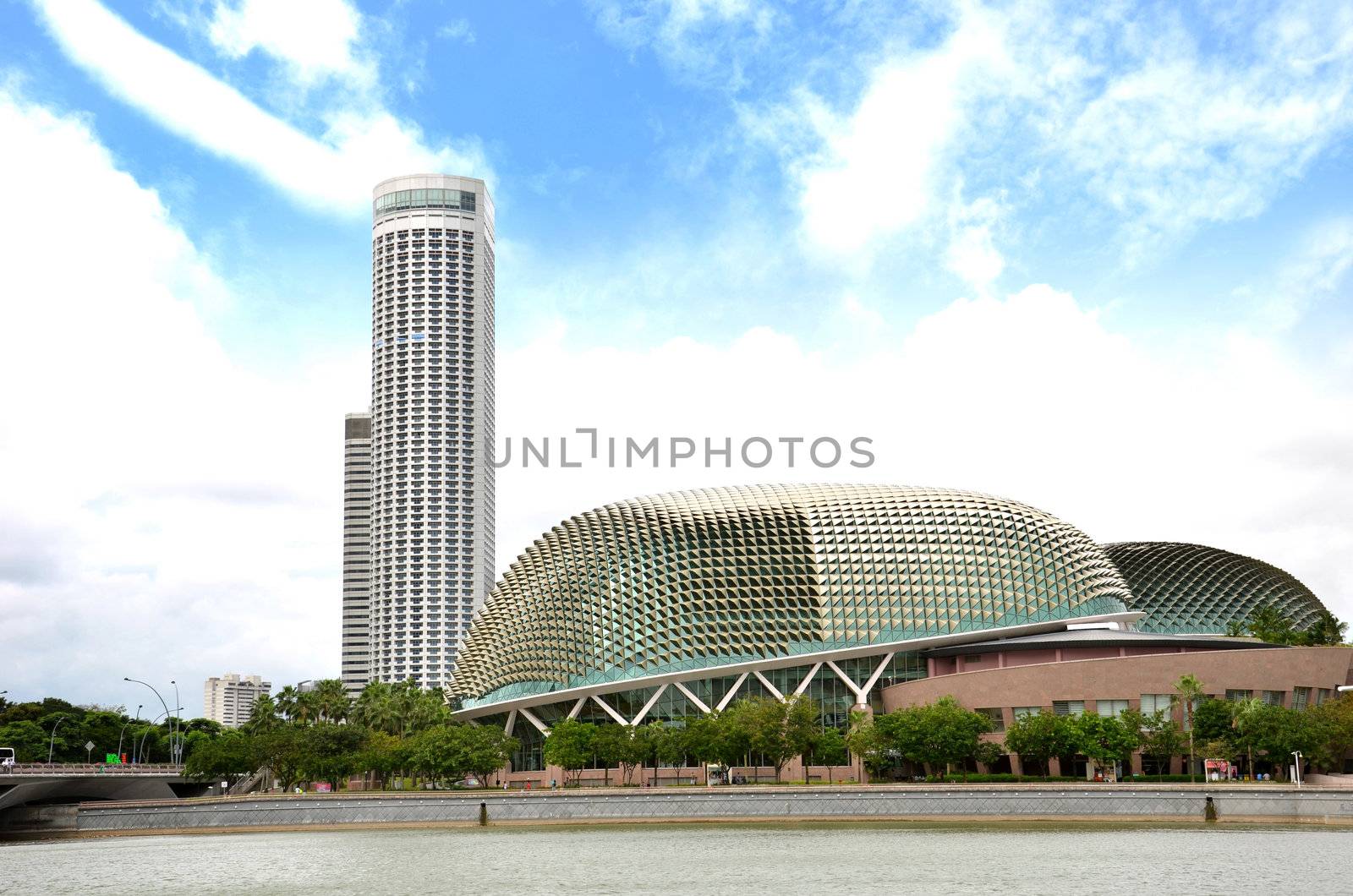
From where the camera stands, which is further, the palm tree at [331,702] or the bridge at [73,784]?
the palm tree at [331,702]

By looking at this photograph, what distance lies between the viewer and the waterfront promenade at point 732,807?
63312 mm

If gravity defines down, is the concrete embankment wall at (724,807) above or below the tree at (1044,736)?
below

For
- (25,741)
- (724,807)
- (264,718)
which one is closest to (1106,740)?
(724,807)

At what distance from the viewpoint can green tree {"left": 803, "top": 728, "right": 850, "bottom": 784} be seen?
9425cm

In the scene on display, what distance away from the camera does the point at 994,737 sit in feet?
313

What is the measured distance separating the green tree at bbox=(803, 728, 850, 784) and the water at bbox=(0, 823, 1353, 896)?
976 inches

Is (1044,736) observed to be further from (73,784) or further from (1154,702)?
(73,784)

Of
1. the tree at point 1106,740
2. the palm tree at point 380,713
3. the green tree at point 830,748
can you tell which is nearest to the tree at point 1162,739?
the tree at point 1106,740

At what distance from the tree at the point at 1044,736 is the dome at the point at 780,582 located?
70.4 ft

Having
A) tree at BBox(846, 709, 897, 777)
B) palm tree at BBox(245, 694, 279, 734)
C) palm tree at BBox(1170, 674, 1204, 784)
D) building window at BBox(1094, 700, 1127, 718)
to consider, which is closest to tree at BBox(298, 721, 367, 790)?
palm tree at BBox(245, 694, 279, 734)

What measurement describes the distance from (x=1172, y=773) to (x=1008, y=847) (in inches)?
1605

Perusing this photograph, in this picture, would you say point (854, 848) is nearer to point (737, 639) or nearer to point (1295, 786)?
point (1295, 786)

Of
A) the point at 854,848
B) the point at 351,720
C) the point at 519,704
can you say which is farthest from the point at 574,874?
the point at 351,720

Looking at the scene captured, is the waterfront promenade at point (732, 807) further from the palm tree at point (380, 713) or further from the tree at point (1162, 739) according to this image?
the palm tree at point (380, 713)
